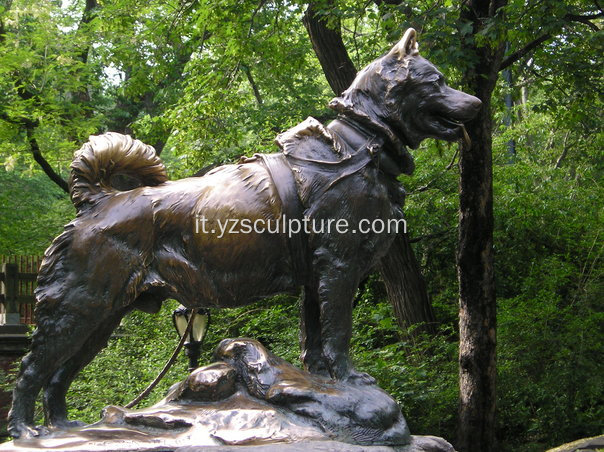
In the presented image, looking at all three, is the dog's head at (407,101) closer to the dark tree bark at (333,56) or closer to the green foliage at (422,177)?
the green foliage at (422,177)

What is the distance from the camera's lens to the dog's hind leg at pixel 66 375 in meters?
4.55

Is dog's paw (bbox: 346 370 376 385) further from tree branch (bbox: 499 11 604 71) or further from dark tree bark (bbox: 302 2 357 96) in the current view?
dark tree bark (bbox: 302 2 357 96)

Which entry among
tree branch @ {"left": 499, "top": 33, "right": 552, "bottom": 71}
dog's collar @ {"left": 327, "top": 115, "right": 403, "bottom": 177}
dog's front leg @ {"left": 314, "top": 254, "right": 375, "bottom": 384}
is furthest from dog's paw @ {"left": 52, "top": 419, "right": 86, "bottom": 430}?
tree branch @ {"left": 499, "top": 33, "right": 552, "bottom": 71}

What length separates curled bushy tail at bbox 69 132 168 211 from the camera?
182 inches

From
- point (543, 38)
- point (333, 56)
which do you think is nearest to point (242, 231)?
point (543, 38)

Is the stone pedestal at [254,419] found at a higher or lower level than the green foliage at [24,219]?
lower

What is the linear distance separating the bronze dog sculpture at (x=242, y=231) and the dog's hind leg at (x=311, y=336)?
66 millimetres

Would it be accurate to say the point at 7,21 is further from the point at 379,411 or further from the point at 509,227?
the point at 379,411

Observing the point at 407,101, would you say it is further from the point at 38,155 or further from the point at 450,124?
the point at 38,155

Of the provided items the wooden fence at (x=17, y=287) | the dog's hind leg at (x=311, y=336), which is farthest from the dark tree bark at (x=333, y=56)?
the wooden fence at (x=17, y=287)

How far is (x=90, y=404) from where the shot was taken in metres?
9.87

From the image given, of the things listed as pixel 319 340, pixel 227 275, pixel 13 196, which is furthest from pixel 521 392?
pixel 13 196

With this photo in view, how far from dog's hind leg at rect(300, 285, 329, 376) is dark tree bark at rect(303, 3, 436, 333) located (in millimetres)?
5502

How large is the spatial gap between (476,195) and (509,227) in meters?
2.97
